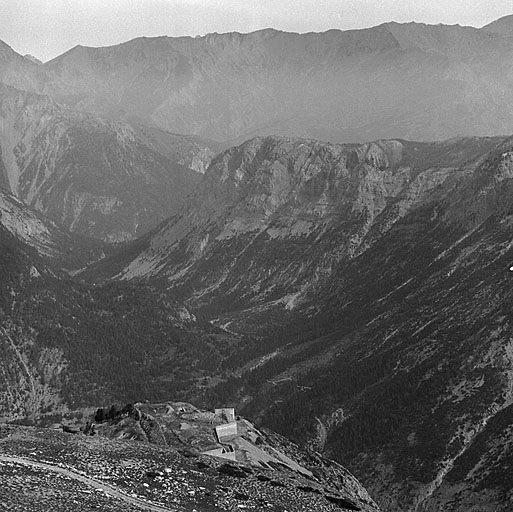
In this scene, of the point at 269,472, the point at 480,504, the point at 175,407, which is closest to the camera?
the point at 269,472

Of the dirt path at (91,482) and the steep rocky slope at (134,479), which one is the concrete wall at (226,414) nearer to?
the steep rocky slope at (134,479)

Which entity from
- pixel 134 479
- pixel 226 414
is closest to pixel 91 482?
pixel 134 479

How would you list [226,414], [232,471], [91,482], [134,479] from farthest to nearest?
[226,414], [232,471], [134,479], [91,482]

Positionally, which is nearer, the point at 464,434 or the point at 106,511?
the point at 106,511

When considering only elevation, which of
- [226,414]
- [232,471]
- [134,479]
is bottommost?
[226,414]

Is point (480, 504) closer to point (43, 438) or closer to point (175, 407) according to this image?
point (175, 407)

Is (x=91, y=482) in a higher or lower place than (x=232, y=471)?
higher

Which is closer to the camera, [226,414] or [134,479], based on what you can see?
[134,479]

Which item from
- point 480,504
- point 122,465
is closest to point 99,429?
point 122,465

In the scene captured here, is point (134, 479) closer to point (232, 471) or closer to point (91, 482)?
point (91, 482)

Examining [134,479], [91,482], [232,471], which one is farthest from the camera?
[232,471]
